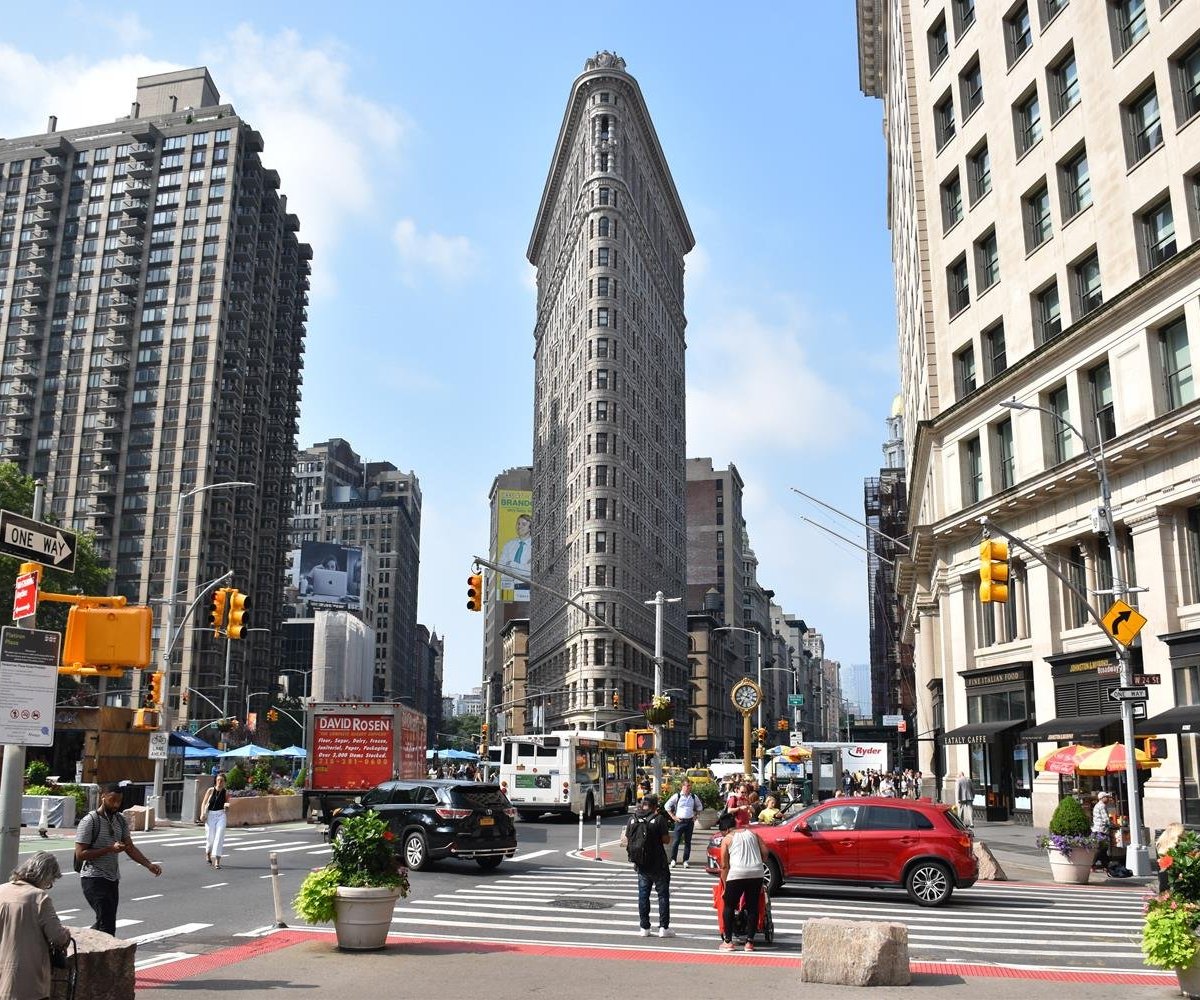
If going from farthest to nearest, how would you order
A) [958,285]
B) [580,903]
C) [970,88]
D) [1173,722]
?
[958,285]
[970,88]
[1173,722]
[580,903]

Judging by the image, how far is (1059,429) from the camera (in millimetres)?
36688

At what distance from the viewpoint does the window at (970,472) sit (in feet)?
139

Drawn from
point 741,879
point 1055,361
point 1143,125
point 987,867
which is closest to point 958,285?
point 1055,361

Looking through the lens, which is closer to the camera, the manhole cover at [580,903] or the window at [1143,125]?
the manhole cover at [580,903]

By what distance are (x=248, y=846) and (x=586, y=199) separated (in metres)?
101

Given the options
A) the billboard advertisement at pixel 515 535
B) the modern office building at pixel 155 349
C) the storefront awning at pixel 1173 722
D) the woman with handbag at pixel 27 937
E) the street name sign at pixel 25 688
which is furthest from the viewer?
the billboard advertisement at pixel 515 535

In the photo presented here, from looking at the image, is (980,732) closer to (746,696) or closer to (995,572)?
(746,696)

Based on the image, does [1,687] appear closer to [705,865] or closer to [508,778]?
[705,865]

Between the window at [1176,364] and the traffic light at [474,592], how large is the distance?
63.2ft

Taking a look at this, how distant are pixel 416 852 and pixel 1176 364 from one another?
23839 millimetres

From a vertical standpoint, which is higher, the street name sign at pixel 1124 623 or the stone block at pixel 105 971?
the street name sign at pixel 1124 623

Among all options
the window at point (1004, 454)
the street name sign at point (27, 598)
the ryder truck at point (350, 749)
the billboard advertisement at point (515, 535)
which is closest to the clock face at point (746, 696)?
the ryder truck at point (350, 749)

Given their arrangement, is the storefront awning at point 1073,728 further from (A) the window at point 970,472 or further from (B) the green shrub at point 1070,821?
(B) the green shrub at point 1070,821

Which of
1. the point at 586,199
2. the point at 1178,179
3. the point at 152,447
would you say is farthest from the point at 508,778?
the point at 152,447
